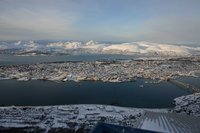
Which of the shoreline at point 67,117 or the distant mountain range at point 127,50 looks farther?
the distant mountain range at point 127,50

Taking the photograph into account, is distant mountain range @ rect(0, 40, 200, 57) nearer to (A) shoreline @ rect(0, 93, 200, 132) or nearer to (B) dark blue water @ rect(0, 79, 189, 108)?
(B) dark blue water @ rect(0, 79, 189, 108)

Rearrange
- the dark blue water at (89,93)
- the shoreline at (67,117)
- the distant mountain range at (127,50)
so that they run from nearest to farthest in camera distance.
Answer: the shoreline at (67,117) < the dark blue water at (89,93) < the distant mountain range at (127,50)

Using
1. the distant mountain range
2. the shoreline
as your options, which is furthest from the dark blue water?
the distant mountain range

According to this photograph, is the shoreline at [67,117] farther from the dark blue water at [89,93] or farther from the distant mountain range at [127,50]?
the distant mountain range at [127,50]

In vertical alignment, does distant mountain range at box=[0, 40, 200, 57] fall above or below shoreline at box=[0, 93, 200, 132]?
above

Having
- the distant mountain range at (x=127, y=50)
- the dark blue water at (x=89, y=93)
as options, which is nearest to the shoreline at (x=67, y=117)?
the dark blue water at (x=89, y=93)

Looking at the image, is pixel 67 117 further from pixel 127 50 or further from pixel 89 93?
pixel 127 50

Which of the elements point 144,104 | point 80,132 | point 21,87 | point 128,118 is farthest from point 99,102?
point 21,87

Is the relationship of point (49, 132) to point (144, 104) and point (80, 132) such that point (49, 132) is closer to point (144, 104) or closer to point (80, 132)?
point (80, 132)

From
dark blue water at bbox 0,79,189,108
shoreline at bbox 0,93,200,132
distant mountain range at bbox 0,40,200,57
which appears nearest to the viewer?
shoreline at bbox 0,93,200,132
